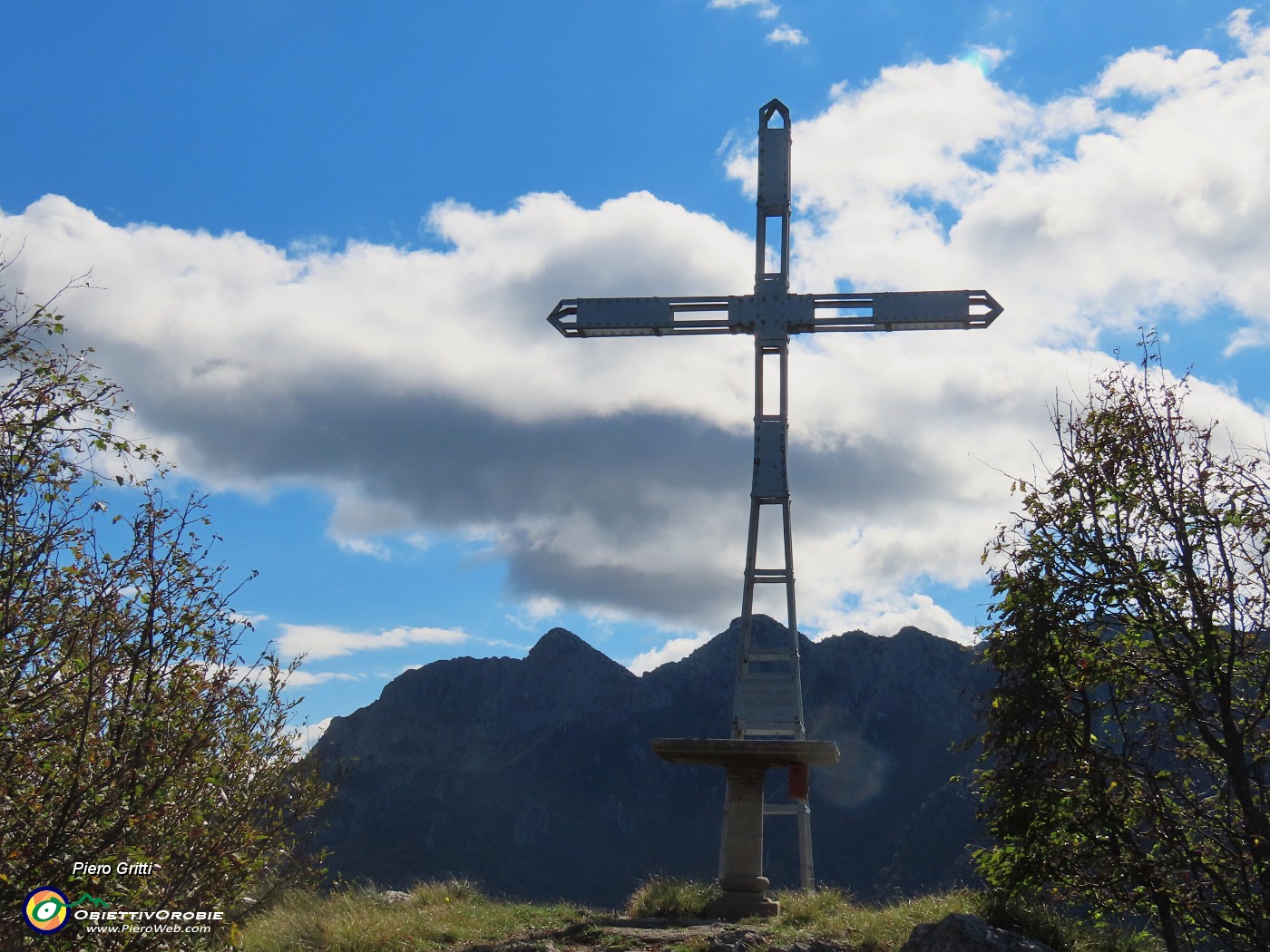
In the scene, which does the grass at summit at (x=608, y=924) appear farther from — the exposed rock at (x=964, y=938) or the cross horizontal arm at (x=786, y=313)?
the cross horizontal arm at (x=786, y=313)

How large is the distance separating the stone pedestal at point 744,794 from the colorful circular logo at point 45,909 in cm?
927

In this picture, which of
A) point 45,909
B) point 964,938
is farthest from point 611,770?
point 45,909

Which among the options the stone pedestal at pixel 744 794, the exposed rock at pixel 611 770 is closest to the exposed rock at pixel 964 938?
the stone pedestal at pixel 744 794

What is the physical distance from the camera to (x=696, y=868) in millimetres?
114000

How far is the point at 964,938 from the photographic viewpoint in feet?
35.3

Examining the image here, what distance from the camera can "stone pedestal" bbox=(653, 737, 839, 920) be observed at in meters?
15.7

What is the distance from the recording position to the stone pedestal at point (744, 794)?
15.7 meters

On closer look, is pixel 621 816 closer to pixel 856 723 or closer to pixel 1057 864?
pixel 856 723

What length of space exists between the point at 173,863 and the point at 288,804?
6.81 metres

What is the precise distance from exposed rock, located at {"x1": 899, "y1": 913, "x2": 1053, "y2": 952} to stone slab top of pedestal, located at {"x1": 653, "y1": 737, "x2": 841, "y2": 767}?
5.27m

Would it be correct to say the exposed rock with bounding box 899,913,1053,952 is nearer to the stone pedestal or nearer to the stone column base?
the stone column base

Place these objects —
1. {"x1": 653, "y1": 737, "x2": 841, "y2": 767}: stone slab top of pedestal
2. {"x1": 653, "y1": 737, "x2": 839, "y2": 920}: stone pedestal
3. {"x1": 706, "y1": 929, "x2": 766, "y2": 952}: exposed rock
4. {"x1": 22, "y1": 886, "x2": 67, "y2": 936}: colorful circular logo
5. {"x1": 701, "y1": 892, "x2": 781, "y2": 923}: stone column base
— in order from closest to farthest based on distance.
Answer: {"x1": 22, "y1": 886, "x2": 67, "y2": 936}: colorful circular logo
{"x1": 706, "y1": 929, "x2": 766, "y2": 952}: exposed rock
{"x1": 701, "y1": 892, "x2": 781, "y2": 923}: stone column base
{"x1": 653, "y1": 737, "x2": 839, "y2": 920}: stone pedestal
{"x1": 653, "y1": 737, "x2": 841, "y2": 767}: stone slab top of pedestal

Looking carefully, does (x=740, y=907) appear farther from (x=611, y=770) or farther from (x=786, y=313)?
(x=611, y=770)

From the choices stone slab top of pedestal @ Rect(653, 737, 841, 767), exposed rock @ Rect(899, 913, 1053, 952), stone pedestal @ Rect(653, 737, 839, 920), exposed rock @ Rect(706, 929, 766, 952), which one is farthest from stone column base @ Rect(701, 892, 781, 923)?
exposed rock @ Rect(899, 913, 1053, 952)
